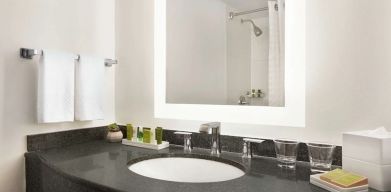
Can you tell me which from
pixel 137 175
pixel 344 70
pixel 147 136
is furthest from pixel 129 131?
pixel 344 70

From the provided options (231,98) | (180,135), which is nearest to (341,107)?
(231,98)

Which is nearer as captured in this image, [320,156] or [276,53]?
[320,156]

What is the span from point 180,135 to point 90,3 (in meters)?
0.89

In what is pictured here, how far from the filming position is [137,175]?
0.88 meters

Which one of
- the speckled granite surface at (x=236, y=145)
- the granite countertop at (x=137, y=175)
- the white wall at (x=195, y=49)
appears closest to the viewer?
the granite countertop at (x=137, y=175)

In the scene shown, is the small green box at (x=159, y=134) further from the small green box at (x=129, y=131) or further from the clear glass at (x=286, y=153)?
the clear glass at (x=286, y=153)

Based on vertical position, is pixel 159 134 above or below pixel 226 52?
below

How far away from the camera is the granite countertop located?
766 millimetres

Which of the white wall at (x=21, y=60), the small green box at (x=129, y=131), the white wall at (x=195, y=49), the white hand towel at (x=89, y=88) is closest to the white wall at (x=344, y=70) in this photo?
the white wall at (x=195, y=49)

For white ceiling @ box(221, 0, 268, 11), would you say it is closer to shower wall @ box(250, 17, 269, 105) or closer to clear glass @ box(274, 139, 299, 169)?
shower wall @ box(250, 17, 269, 105)

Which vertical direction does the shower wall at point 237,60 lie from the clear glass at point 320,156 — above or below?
above

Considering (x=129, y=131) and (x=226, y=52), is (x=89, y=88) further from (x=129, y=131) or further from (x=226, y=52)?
(x=226, y=52)

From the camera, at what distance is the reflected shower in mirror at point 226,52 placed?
1179 mm

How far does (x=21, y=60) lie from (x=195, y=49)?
0.84m
